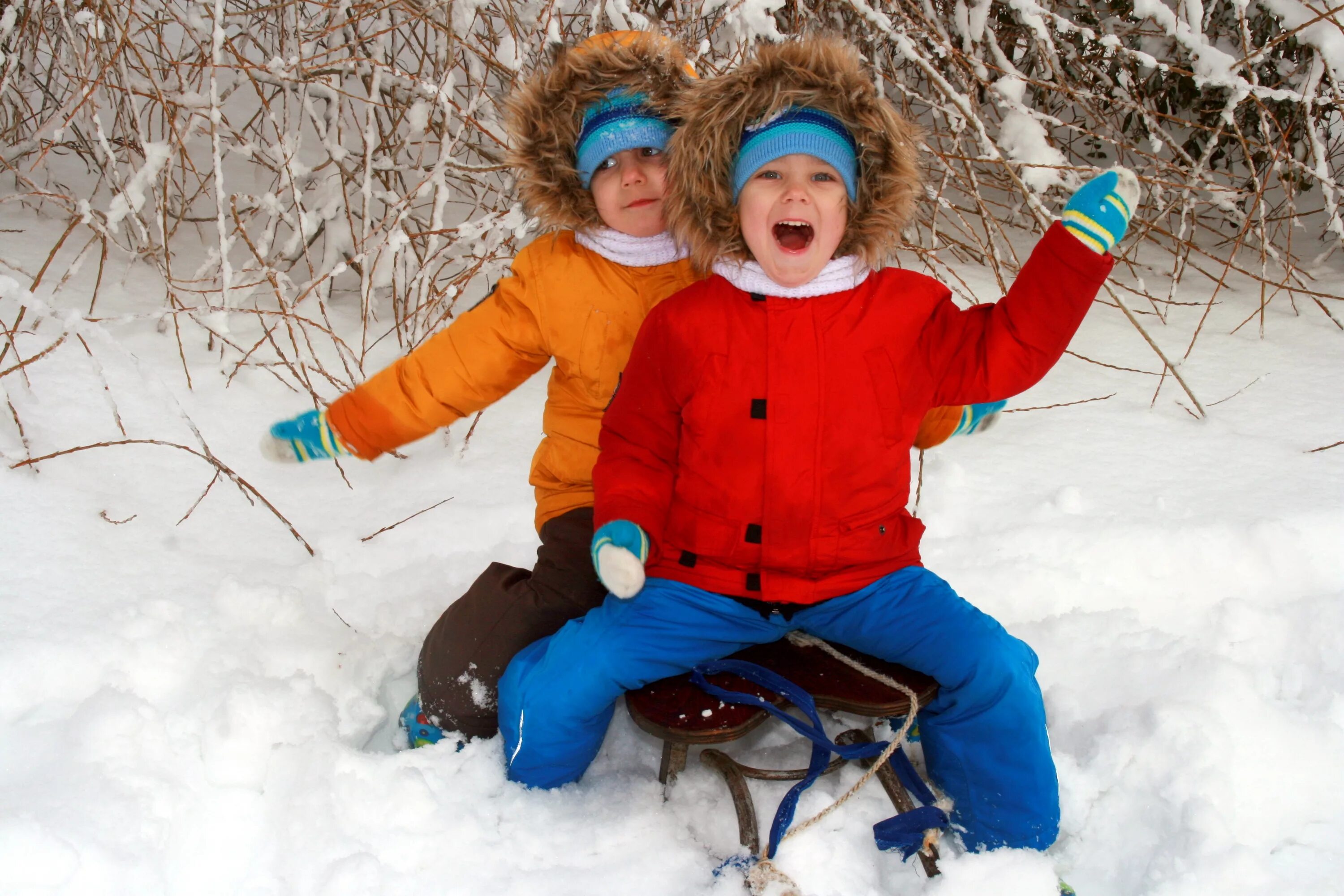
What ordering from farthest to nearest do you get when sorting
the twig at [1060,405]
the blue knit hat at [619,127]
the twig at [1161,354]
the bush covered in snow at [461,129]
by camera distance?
the twig at [1060,405], the bush covered in snow at [461,129], the twig at [1161,354], the blue knit hat at [619,127]

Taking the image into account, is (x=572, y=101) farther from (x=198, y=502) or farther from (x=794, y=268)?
(x=198, y=502)

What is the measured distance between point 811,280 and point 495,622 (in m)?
0.77

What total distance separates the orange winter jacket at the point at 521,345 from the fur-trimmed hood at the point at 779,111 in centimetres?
15

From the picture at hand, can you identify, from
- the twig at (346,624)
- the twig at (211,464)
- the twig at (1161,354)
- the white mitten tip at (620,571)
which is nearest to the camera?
the white mitten tip at (620,571)

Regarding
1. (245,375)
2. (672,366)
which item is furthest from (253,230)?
(672,366)

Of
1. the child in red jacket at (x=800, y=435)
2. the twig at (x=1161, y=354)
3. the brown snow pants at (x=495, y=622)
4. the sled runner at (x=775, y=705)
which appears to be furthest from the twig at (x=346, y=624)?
the twig at (x=1161, y=354)

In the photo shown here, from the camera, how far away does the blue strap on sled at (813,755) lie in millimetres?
1467

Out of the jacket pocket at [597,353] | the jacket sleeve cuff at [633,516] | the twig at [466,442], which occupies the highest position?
the jacket pocket at [597,353]

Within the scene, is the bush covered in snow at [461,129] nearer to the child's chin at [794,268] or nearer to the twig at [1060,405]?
the twig at [1060,405]

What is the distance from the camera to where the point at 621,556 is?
1.46 meters

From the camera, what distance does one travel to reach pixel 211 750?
155 cm

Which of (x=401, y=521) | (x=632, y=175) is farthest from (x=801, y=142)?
(x=401, y=521)

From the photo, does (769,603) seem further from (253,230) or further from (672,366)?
(253,230)

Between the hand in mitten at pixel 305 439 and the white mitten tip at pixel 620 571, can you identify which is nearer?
the white mitten tip at pixel 620 571
